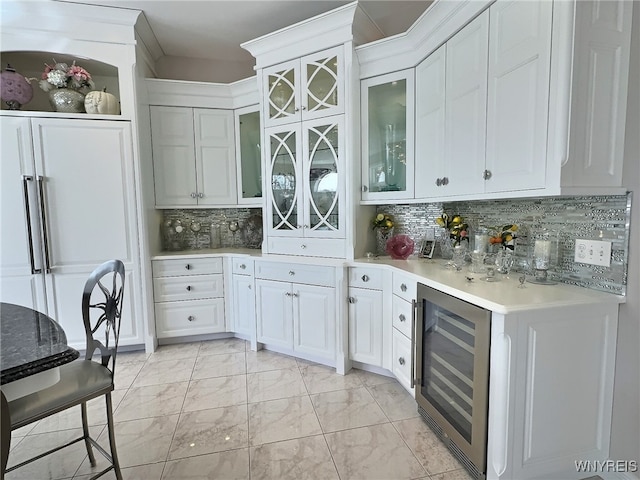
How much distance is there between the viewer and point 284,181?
2.90 metres

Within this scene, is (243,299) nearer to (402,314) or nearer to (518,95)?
(402,314)

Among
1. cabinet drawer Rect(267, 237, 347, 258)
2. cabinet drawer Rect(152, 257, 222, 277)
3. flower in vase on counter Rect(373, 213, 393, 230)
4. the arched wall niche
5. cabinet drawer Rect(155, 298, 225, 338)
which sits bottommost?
cabinet drawer Rect(155, 298, 225, 338)

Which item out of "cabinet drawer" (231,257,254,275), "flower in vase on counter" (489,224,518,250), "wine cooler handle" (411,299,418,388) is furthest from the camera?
"cabinet drawer" (231,257,254,275)

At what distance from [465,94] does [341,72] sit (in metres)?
0.98

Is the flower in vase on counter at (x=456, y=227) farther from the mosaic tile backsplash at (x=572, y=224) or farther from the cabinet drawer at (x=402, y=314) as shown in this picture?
the cabinet drawer at (x=402, y=314)

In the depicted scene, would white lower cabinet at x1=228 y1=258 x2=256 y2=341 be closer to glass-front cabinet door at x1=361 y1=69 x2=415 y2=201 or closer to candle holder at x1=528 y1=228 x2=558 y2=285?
glass-front cabinet door at x1=361 y1=69 x2=415 y2=201

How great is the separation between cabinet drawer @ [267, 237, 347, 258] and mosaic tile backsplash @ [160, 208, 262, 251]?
0.68 m

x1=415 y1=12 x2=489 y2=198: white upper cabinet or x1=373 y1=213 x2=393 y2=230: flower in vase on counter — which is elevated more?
x1=415 y1=12 x2=489 y2=198: white upper cabinet

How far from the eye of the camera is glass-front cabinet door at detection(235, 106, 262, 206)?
131 inches

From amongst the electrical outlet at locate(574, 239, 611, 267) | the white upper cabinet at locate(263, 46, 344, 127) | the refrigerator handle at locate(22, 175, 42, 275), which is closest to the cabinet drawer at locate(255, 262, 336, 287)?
the white upper cabinet at locate(263, 46, 344, 127)

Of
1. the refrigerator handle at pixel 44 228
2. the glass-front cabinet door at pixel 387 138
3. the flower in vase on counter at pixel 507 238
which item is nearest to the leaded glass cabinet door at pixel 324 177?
the glass-front cabinet door at pixel 387 138

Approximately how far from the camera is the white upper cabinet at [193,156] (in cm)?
326

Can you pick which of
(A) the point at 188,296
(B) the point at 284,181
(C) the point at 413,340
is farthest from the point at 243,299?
(C) the point at 413,340

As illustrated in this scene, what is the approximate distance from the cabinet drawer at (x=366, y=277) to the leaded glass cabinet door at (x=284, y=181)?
0.59m
